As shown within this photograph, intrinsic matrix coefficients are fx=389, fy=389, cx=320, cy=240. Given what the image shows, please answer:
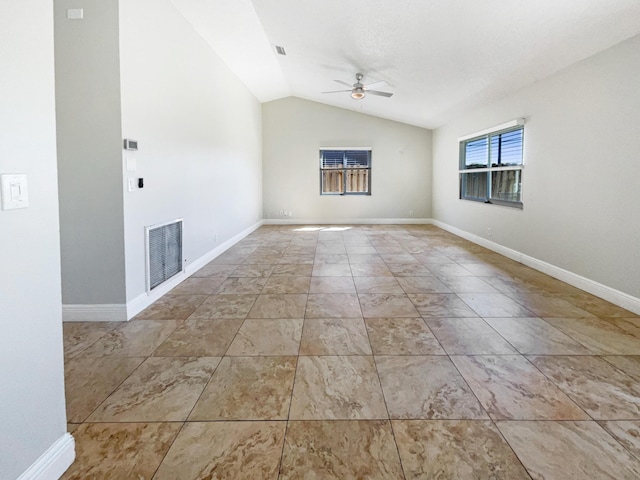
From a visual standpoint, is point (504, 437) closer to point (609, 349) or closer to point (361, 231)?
point (609, 349)

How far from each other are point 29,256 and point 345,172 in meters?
9.14

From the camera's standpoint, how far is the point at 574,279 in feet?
14.0

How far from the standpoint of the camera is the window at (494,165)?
5641 mm

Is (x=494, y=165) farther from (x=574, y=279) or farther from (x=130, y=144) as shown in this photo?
(x=130, y=144)

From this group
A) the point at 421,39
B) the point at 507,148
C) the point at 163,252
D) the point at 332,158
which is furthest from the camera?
the point at 332,158

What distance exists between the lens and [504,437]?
177 cm

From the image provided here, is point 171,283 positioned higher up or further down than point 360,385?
higher up

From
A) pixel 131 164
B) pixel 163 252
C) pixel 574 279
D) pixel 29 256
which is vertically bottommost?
pixel 574 279

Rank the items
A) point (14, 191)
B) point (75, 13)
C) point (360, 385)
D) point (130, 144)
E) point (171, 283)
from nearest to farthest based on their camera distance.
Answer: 1. point (14, 191)
2. point (360, 385)
3. point (75, 13)
4. point (130, 144)
5. point (171, 283)

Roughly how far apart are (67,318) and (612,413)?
3863 millimetres

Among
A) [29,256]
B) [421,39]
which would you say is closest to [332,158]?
[421,39]

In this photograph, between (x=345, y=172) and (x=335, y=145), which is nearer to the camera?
(x=335, y=145)

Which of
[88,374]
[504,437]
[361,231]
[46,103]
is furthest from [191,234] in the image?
[361,231]

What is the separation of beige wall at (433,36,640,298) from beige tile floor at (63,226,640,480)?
0.55 metres
